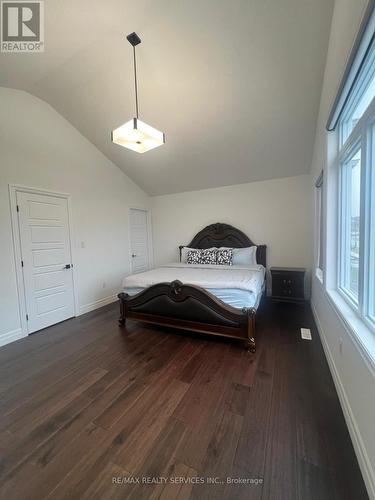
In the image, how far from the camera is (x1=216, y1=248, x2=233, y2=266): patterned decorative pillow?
3.83m

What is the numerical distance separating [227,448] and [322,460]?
0.50 metres

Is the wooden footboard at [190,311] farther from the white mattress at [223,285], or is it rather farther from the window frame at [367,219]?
the window frame at [367,219]

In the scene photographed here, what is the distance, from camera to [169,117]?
118 inches

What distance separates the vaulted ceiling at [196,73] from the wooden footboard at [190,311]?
93.7 inches

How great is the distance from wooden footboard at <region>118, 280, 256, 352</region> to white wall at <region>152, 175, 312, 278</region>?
86.6 inches

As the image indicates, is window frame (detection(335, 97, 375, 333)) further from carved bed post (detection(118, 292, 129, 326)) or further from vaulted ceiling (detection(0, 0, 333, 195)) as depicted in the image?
carved bed post (detection(118, 292, 129, 326))

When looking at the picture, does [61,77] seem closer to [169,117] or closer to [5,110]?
[5,110]

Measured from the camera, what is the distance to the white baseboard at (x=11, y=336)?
250 cm

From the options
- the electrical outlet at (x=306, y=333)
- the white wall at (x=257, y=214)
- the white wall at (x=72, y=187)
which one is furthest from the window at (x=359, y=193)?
the white wall at (x=72, y=187)

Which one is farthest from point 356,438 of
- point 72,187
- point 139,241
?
point 139,241

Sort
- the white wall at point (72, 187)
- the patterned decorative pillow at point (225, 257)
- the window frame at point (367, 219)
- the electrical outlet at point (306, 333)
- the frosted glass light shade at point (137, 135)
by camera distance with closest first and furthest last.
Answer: the window frame at point (367, 219) → the frosted glass light shade at point (137, 135) → the electrical outlet at point (306, 333) → the white wall at point (72, 187) → the patterned decorative pillow at point (225, 257)

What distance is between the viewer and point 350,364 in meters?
1.34

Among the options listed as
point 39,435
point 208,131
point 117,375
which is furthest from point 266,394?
point 208,131

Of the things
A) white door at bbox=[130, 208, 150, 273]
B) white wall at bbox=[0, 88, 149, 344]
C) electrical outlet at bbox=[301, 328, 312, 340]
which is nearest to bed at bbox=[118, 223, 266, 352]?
electrical outlet at bbox=[301, 328, 312, 340]
